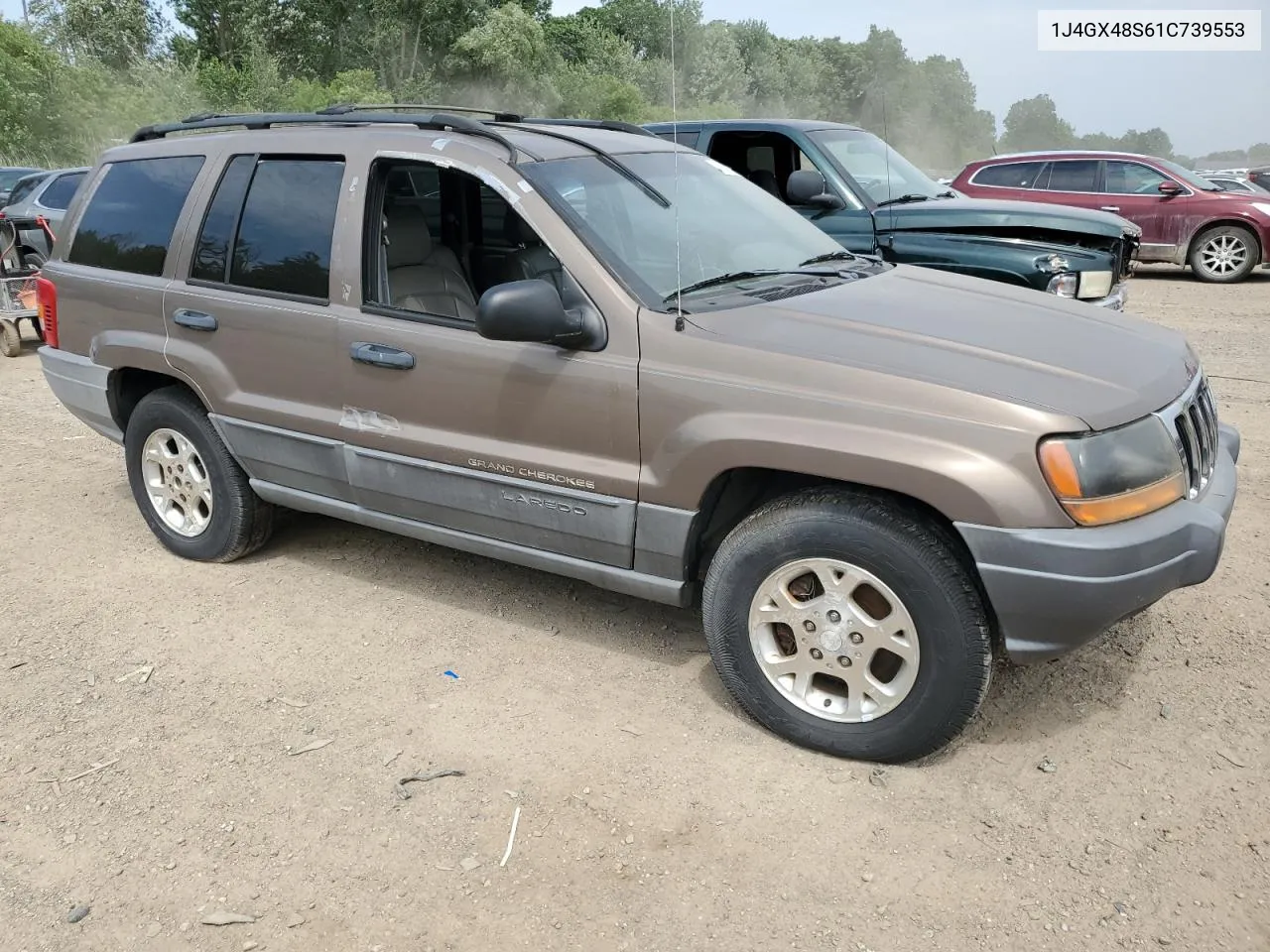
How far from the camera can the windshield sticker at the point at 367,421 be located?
13.1ft

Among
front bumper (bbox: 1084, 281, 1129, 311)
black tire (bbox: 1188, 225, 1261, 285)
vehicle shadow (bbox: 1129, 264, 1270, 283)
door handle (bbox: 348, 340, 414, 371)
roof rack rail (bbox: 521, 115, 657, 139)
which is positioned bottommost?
vehicle shadow (bbox: 1129, 264, 1270, 283)

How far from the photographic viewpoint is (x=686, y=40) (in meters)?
3.88

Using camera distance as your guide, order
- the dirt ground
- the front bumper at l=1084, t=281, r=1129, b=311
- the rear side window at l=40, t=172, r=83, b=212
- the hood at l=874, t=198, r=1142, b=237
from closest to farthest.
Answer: the dirt ground
the front bumper at l=1084, t=281, r=1129, b=311
the hood at l=874, t=198, r=1142, b=237
the rear side window at l=40, t=172, r=83, b=212

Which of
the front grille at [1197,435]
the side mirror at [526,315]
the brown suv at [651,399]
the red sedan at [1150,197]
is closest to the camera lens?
the brown suv at [651,399]

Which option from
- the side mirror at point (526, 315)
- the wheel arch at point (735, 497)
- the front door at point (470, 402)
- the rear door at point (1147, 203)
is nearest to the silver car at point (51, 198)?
the front door at point (470, 402)

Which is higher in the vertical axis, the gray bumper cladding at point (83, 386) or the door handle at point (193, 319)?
the door handle at point (193, 319)

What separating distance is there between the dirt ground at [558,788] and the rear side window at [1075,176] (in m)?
10.3

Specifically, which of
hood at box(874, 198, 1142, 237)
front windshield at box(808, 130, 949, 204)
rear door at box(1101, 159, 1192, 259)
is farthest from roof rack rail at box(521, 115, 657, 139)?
rear door at box(1101, 159, 1192, 259)

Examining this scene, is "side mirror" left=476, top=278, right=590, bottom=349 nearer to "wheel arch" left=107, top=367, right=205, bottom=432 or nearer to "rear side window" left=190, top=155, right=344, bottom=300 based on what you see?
"rear side window" left=190, top=155, right=344, bottom=300

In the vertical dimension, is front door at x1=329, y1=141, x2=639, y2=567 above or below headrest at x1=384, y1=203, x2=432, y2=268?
below

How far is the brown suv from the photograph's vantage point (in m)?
2.95

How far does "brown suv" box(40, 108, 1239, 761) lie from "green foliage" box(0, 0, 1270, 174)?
10.8m

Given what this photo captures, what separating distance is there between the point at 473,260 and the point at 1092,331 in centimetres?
243

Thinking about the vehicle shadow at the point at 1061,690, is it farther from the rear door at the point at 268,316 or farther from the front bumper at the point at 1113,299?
the front bumper at the point at 1113,299
